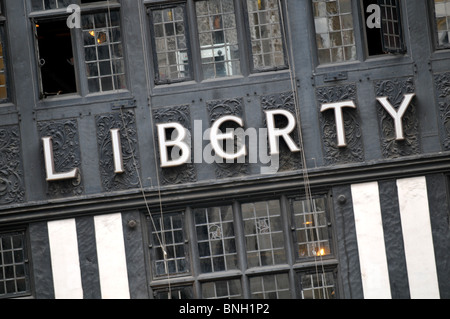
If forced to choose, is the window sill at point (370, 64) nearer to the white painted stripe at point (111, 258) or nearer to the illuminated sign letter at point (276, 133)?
the illuminated sign letter at point (276, 133)

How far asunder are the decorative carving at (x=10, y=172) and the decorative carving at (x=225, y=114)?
2.64m

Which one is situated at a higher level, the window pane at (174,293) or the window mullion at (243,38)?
the window mullion at (243,38)

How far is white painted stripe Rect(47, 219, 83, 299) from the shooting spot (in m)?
12.3

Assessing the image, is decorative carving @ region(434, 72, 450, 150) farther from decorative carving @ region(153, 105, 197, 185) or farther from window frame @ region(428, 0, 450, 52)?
decorative carving @ region(153, 105, 197, 185)

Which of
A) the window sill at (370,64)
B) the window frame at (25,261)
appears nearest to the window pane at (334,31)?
the window sill at (370,64)

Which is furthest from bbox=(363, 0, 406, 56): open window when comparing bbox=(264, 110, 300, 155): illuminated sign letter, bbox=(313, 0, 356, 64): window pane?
bbox=(264, 110, 300, 155): illuminated sign letter

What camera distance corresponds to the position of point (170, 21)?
40.9 feet

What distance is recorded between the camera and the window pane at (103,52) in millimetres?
12492

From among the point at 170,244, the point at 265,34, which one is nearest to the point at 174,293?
the point at 170,244

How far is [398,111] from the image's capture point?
478 inches

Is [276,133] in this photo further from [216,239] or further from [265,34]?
[216,239]

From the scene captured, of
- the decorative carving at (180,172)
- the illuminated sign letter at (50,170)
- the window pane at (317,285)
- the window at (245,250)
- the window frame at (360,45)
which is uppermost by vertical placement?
the window frame at (360,45)
